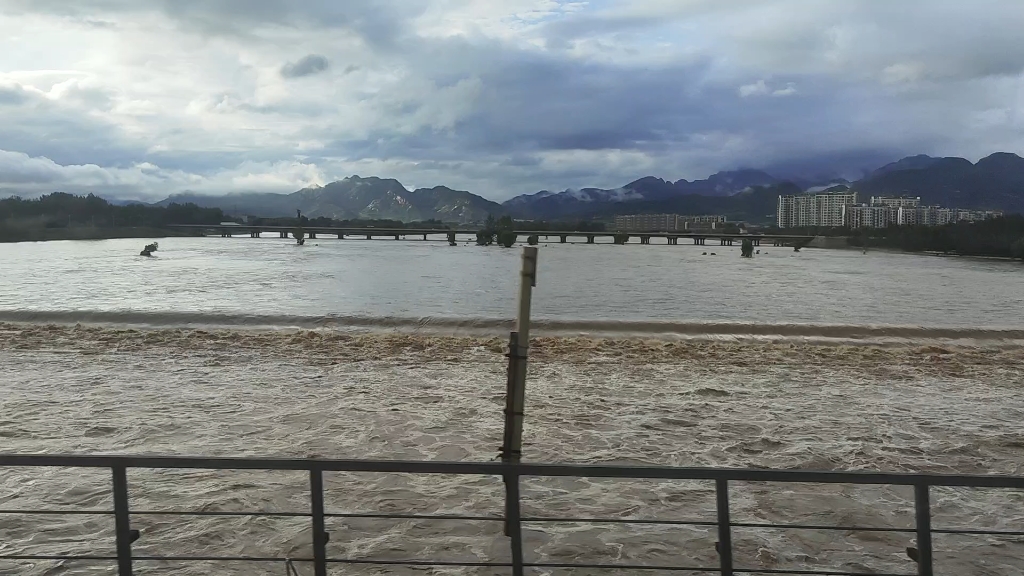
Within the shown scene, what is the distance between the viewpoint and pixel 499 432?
820 centimetres

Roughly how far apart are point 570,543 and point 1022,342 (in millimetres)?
16706

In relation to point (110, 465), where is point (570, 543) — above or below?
below

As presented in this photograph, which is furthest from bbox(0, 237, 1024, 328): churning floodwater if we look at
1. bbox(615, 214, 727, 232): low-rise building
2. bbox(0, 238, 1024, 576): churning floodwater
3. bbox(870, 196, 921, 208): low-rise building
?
bbox(870, 196, 921, 208): low-rise building

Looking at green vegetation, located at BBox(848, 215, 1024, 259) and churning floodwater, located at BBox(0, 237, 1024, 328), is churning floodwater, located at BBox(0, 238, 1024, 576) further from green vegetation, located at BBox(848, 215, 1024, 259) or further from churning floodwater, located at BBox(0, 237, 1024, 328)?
green vegetation, located at BBox(848, 215, 1024, 259)

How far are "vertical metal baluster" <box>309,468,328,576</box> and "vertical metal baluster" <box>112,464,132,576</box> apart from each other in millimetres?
603

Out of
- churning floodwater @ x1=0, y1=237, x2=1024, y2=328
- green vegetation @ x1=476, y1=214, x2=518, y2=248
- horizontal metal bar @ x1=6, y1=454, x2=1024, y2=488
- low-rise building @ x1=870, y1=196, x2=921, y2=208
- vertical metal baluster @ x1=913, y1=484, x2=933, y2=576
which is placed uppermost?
low-rise building @ x1=870, y1=196, x2=921, y2=208

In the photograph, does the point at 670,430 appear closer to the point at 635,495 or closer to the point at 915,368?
the point at 635,495

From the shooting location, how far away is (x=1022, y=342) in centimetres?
1697

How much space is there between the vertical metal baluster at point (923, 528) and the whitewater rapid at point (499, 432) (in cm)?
230

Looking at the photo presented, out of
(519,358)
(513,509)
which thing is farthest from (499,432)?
(513,509)

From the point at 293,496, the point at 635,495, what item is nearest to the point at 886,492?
the point at 635,495

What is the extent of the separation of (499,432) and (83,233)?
398 ft

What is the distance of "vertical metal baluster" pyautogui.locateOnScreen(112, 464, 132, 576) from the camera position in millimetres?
2408

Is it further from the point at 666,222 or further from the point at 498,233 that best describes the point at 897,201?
the point at 498,233
